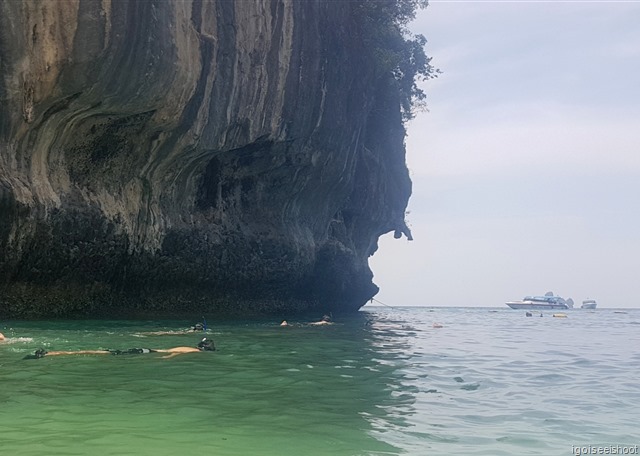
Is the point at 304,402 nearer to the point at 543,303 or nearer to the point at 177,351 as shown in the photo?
the point at 177,351

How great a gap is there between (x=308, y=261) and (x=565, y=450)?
21.7 metres

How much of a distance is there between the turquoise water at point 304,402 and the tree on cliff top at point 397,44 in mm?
19167

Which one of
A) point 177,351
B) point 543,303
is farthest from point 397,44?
point 543,303

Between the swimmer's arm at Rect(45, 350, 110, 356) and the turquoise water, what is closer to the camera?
the turquoise water

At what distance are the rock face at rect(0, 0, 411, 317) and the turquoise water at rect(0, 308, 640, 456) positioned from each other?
532 cm

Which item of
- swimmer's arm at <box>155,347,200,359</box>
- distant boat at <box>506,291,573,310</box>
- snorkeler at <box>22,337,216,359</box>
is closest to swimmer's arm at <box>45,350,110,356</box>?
snorkeler at <box>22,337,216,359</box>

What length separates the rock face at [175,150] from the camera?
49.8ft

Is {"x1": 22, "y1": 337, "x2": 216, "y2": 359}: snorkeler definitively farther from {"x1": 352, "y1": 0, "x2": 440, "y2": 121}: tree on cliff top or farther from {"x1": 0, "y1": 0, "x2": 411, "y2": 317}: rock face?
{"x1": 352, "y1": 0, "x2": 440, "y2": 121}: tree on cliff top

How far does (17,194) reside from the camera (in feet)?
49.6

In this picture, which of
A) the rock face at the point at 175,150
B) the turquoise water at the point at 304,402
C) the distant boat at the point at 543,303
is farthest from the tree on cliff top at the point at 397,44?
the distant boat at the point at 543,303

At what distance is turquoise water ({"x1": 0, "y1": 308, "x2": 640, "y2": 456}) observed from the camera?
5.20 m

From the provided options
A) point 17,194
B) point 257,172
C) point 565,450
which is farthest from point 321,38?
point 565,450

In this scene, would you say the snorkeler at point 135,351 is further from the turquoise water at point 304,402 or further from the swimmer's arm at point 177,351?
the turquoise water at point 304,402

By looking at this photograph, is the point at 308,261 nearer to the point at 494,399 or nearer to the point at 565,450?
the point at 494,399
